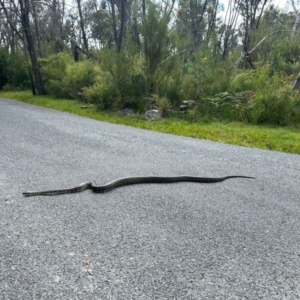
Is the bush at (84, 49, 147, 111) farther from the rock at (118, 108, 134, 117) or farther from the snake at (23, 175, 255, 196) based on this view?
the snake at (23, 175, 255, 196)

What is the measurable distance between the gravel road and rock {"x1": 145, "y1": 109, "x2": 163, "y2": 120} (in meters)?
3.94

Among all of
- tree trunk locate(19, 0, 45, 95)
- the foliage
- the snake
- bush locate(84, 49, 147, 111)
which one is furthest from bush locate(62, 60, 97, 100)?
the snake

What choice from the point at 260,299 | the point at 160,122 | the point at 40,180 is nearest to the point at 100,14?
the point at 160,122

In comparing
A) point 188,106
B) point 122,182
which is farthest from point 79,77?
point 122,182

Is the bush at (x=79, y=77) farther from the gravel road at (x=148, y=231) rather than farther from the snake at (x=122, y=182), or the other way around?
the snake at (x=122, y=182)

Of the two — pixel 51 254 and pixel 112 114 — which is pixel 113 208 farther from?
pixel 112 114

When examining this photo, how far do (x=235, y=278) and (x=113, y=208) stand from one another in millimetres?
1295

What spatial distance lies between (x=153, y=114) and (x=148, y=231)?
251 inches

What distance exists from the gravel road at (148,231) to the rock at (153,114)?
394cm

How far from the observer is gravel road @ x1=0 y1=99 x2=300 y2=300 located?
183 cm

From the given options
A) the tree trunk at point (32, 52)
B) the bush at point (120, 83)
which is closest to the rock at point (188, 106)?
the bush at point (120, 83)

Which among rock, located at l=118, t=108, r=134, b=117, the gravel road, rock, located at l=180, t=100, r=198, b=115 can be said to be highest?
rock, located at l=180, t=100, r=198, b=115

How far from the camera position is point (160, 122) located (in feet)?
27.0

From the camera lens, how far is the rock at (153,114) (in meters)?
8.64
